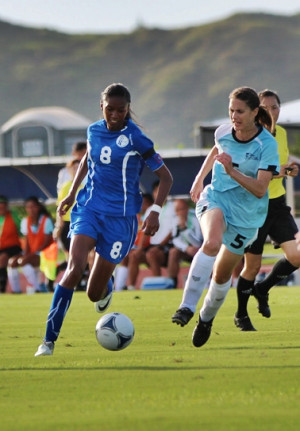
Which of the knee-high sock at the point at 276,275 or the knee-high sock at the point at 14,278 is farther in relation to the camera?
the knee-high sock at the point at 14,278

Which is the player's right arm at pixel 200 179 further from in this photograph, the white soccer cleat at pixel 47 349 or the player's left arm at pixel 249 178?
the white soccer cleat at pixel 47 349

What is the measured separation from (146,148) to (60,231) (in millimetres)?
9696

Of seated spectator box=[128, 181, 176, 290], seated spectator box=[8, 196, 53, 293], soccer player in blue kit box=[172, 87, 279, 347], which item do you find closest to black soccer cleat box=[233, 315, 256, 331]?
soccer player in blue kit box=[172, 87, 279, 347]

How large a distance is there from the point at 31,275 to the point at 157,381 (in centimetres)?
1480

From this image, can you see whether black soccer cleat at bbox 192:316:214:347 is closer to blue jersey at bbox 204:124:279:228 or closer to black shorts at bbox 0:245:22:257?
blue jersey at bbox 204:124:279:228

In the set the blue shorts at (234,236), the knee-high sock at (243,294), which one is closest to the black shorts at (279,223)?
the knee-high sock at (243,294)

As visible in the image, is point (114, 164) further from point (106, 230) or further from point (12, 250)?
point (12, 250)

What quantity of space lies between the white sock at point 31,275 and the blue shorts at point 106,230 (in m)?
12.3

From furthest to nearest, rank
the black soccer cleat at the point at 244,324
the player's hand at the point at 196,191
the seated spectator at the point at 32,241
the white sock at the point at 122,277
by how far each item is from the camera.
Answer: the seated spectator at the point at 32,241
the white sock at the point at 122,277
the black soccer cleat at the point at 244,324
the player's hand at the point at 196,191

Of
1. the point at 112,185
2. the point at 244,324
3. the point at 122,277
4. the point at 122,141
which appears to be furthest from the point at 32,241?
the point at 122,141

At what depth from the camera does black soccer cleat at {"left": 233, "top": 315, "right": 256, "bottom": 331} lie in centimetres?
1061

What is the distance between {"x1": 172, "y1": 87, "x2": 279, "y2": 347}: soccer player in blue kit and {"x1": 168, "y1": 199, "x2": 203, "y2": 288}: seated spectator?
11103 mm

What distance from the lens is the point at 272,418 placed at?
562cm

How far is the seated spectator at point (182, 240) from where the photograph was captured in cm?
2020
